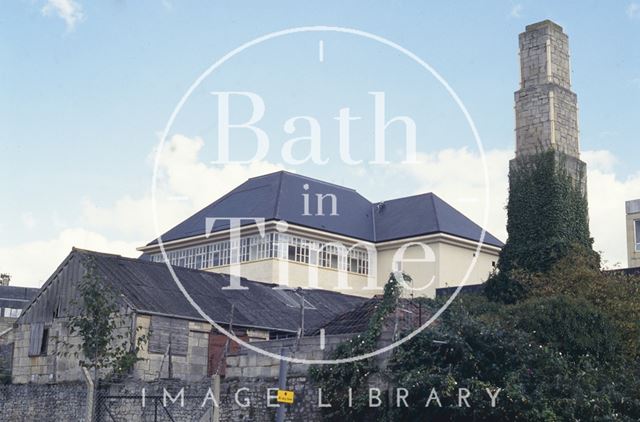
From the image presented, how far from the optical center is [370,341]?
20172 mm

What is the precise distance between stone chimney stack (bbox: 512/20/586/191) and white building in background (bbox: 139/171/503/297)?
11627 millimetres

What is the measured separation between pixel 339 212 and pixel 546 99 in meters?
16.4

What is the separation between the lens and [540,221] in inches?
1345

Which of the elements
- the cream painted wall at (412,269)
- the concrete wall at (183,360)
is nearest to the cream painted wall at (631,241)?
Result: the cream painted wall at (412,269)

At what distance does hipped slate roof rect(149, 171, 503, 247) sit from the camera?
4866 cm

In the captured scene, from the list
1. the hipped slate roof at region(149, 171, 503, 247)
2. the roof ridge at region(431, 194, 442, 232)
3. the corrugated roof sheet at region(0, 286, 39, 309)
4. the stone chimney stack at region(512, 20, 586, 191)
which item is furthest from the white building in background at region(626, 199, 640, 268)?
the corrugated roof sheet at region(0, 286, 39, 309)

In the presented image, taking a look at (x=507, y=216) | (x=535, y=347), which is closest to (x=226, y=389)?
(x=535, y=347)

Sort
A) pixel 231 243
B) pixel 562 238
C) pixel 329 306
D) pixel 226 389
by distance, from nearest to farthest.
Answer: pixel 226 389
pixel 562 238
pixel 329 306
pixel 231 243

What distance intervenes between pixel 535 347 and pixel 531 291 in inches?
407

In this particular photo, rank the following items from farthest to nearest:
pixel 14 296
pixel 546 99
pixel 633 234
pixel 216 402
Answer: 1. pixel 14 296
2. pixel 633 234
3. pixel 546 99
4. pixel 216 402

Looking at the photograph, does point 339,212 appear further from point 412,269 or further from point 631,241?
point 631,241

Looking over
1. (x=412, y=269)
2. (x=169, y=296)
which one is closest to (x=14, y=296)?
(x=412, y=269)

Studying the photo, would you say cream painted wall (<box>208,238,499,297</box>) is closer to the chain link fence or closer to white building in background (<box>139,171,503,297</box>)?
white building in background (<box>139,171,503,297</box>)

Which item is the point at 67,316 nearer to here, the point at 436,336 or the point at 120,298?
the point at 120,298
